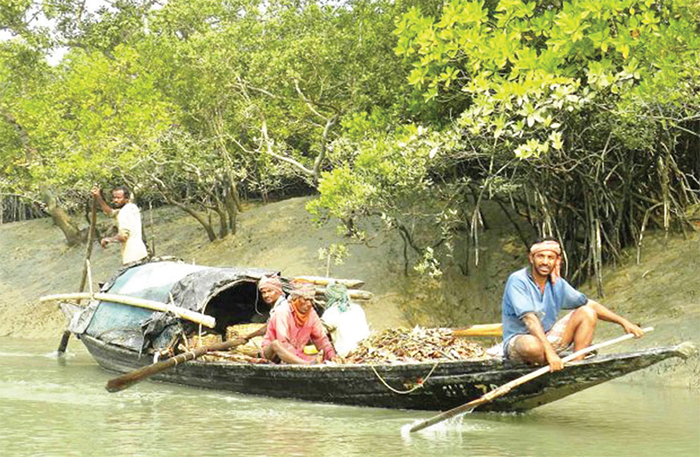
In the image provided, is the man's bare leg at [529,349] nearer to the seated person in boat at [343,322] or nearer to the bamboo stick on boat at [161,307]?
the seated person in boat at [343,322]

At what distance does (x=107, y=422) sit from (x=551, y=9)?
331 inches

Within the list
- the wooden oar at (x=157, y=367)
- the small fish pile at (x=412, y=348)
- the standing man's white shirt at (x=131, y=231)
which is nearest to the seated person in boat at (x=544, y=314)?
the small fish pile at (x=412, y=348)

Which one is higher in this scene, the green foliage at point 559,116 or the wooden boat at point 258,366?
the green foliage at point 559,116

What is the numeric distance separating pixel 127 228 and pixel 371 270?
5.72 m

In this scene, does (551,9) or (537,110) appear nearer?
(537,110)

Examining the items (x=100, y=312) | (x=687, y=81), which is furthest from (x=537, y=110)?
(x=100, y=312)

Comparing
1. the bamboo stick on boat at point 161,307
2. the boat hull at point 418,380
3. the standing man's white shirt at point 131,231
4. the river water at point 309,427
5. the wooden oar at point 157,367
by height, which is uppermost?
the standing man's white shirt at point 131,231

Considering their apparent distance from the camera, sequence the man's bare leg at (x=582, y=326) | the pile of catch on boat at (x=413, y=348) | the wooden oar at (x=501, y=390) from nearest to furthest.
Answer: the wooden oar at (x=501, y=390) → the man's bare leg at (x=582, y=326) → the pile of catch on boat at (x=413, y=348)

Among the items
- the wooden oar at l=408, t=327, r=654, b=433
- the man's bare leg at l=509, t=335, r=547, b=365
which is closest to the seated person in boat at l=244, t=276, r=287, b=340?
the wooden oar at l=408, t=327, r=654, b=433

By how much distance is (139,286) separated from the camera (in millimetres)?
12297

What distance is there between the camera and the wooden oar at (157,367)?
9305mm

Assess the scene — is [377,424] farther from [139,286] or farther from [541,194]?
[541,194]

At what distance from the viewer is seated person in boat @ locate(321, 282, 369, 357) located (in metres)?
9.85

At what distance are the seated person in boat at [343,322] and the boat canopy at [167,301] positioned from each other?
67.2 inches
